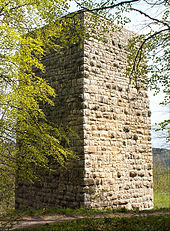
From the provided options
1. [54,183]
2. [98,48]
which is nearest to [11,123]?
[54,183]

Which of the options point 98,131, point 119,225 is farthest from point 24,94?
point 119,225

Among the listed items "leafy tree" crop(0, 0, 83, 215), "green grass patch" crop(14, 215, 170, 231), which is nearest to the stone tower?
"leafy tree" crop(0, 0, 83, 215)

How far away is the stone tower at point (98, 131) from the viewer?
7.61 meters

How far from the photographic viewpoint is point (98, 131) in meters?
7.89

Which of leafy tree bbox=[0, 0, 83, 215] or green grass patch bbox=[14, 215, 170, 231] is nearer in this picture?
green grass patch bbox=[14, 215, 170, 231]

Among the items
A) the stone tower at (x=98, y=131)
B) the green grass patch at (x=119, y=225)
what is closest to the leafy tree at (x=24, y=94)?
the stone tower at (x=98, y=131)

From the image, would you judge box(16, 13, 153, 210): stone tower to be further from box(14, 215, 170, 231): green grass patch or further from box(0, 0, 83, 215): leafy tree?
box(14, 215, 170, 231): green grass patch

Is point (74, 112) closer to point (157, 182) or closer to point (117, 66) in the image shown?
point (117, 66)

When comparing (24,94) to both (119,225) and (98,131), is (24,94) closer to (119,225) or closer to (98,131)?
(98,131)

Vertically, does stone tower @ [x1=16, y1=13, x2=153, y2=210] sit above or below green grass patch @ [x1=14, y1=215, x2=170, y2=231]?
above

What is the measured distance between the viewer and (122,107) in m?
8.75

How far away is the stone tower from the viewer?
7609mm

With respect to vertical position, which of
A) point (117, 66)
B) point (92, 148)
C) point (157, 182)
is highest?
point (117, 66)

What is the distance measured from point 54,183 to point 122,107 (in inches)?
117
